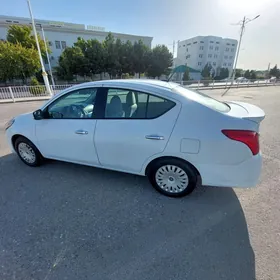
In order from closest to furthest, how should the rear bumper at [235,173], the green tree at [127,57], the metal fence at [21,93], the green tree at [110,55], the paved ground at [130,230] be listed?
the paved ground at [130,230] < the rear bumper at [235,173] < the metal fence at [21,93] < the green tree at [110,55] < the green tree at [127,57]

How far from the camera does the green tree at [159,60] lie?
1394 inches

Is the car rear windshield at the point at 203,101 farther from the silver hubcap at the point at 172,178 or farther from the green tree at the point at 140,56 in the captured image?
the green tree at the point at 140,56

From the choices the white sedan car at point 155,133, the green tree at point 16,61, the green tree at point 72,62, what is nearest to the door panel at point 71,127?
the white sedan car at point 155,133

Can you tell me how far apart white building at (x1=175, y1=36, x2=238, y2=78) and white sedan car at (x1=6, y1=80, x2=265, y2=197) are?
7116 cm

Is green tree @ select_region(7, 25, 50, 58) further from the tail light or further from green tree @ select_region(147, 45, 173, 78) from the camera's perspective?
the tail light

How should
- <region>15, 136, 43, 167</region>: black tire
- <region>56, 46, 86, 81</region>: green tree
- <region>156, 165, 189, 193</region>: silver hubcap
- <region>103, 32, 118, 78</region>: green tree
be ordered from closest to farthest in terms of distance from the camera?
<region>156, 165, 189, 193</region>: silver hubcap → <region>15, 136, 43, 167</region>: black tire → <region>56, 46, 86, 81</region>: green tree → <region>103, 32, 118, 78</region>: green tree

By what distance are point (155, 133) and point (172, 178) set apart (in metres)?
0.71

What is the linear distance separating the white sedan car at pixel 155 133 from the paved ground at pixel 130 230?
361 mm

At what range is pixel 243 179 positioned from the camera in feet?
7.11

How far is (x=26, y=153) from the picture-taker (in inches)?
132

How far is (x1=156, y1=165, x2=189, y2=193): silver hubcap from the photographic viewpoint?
2393 millimetres

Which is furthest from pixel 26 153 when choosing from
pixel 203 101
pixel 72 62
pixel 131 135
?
pixel 72 62

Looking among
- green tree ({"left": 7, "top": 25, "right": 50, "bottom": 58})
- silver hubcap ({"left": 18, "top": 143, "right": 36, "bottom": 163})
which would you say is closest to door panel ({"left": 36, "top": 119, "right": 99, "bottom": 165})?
silver hubcap ({"left": 18, "top": 143, "right": 36, "bottom": 163})

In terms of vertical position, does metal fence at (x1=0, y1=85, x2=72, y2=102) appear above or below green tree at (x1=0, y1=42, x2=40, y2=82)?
below
